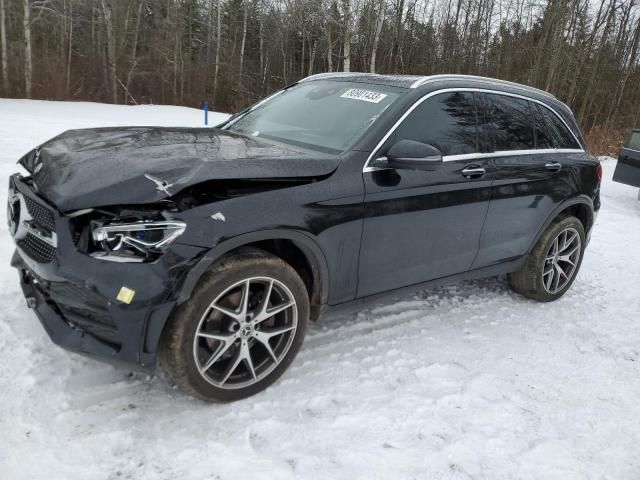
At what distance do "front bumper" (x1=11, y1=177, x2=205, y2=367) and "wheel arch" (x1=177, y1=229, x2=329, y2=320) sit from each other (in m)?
0.06

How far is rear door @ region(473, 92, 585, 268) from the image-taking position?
3900mm

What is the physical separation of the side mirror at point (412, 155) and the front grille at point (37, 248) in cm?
193

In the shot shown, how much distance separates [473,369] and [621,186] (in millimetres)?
11818

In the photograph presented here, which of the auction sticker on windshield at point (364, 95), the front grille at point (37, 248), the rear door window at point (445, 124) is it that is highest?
the auction sticker on windshield at point (364, 95)

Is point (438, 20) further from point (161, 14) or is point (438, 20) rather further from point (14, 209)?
point (14, 209)

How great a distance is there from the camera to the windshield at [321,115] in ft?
10.7

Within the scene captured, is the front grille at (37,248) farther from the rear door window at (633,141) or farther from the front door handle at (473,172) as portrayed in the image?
the rear door window at (633,141)

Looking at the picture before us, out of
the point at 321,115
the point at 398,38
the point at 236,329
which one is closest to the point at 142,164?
the point at 236,329

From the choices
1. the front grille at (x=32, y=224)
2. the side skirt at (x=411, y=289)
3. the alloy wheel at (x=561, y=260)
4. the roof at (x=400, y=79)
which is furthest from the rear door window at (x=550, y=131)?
the front grille at (x=32, y=224)

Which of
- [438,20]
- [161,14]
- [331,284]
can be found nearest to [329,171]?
[331,284]

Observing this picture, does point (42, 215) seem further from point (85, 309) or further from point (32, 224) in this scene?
point (85, 309)

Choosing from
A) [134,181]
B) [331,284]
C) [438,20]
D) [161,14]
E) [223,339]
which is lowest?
[223,339]

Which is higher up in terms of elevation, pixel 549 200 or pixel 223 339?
pixel 549 200

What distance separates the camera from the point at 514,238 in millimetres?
4184
